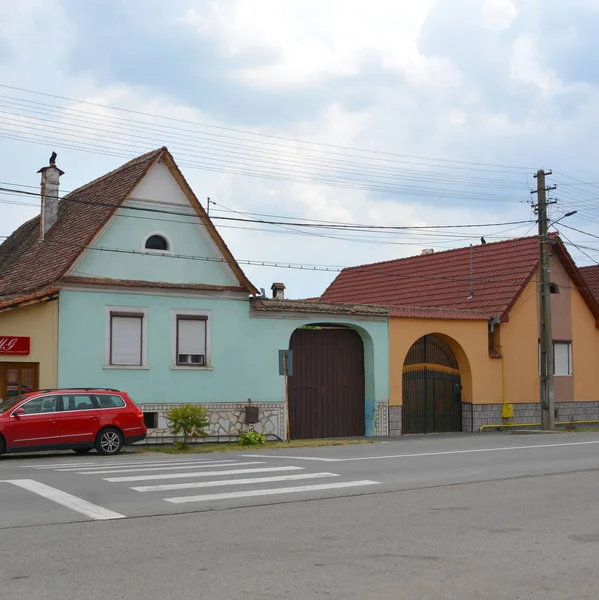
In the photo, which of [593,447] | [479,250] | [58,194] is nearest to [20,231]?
[58,194]

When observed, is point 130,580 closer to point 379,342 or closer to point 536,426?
point 379,342

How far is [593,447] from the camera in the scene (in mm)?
21188

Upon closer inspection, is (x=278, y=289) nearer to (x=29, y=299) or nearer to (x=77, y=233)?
(x=77, y=233)

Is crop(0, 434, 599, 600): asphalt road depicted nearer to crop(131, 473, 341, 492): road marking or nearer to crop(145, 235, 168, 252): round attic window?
crop(131, 473, 341, 492): road marking

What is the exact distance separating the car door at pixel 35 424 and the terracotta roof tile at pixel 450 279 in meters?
16.6

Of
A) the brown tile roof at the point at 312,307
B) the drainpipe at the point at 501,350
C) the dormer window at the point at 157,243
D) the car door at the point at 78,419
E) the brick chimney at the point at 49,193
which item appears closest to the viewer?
the car door at the point at 78,419

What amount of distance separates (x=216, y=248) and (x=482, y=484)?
49.6ft

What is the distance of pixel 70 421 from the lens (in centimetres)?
2097

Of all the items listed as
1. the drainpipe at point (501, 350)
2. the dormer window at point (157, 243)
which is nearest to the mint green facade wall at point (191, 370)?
the dormer window at point (157, 243)

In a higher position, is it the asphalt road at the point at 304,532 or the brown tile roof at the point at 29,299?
the brown tile roof at the point at 29,299

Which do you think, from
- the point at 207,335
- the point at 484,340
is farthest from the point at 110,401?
the point at 484,340

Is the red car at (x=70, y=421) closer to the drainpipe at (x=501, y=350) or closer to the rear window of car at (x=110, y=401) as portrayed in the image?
the rear window of car at (x=110, y=401)

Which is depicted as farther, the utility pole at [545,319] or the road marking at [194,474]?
the utility pole at [545,319]

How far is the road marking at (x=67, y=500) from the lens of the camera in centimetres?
1056
